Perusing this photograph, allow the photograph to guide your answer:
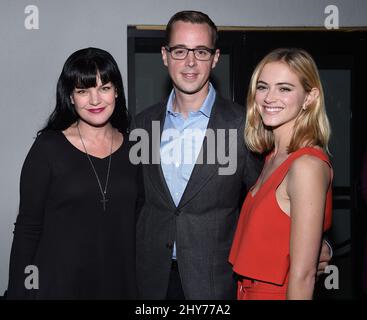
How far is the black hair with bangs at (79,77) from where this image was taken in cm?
199

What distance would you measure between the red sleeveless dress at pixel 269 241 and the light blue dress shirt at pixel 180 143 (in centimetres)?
41

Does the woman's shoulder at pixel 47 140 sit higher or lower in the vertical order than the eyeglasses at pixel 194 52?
lower

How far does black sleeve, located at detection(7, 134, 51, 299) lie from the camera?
75.4 inches

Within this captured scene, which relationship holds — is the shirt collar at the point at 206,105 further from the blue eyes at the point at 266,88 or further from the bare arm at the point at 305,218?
the bare arm at the point at 305,218

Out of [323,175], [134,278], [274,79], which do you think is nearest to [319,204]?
[323,175]

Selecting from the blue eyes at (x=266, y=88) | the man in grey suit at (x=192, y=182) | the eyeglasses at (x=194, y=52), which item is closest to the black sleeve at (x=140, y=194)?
the man in grey suit at (x=192, y=182)

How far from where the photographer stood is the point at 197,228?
2.07 m

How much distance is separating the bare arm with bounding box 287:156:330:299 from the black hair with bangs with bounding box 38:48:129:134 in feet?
2.86

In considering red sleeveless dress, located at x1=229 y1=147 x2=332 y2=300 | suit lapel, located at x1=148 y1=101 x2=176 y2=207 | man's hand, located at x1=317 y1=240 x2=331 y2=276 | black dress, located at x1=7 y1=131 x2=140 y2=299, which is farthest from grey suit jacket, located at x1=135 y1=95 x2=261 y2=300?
man's hand, located at x1=317 y1=240 x2=331 y2=276

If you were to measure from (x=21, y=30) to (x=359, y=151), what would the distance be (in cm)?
264

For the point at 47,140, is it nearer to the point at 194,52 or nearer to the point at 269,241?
the point at 194,52

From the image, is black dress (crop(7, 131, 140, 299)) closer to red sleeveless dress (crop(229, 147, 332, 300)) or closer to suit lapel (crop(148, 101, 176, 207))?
suit lapel (crop(148, 101, 176, 207))

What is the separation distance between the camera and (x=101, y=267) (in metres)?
1.99

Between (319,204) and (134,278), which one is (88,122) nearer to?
(134,278)
